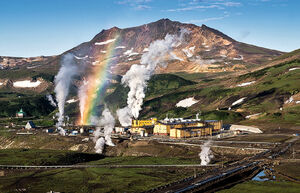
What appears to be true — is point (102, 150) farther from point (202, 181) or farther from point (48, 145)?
point (202, 181)

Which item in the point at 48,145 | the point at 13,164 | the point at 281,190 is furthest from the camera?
the point at 48,145

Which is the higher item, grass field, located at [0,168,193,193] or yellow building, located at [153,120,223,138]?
yellow building, located at [153,120,223,138]

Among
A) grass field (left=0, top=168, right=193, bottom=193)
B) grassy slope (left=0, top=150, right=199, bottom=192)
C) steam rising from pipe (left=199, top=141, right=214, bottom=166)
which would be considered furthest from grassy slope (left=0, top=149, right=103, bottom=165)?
steam rising from pipe (left=199, top=141, right=214, bottom=166)

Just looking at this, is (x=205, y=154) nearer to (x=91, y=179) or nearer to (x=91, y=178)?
(x=91, y=178)

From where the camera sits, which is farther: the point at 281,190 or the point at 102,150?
the point at 102,150

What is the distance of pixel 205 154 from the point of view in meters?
138

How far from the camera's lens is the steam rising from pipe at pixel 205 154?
128000mm

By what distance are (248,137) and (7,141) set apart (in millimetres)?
108044

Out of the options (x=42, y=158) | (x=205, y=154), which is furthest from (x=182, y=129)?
(x=42, y=158)

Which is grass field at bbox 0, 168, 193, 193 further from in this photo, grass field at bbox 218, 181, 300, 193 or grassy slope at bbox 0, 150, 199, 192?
grass field at bbox 218, 181, 300, 193

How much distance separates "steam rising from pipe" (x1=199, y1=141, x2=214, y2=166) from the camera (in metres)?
128

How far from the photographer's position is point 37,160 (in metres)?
134

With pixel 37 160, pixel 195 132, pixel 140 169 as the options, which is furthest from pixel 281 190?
pixel 195 132

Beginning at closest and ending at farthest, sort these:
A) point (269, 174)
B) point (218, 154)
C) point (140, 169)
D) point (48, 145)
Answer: point (269, 174) < point (140, 169) < point (218, 154) < point (48, 145)
